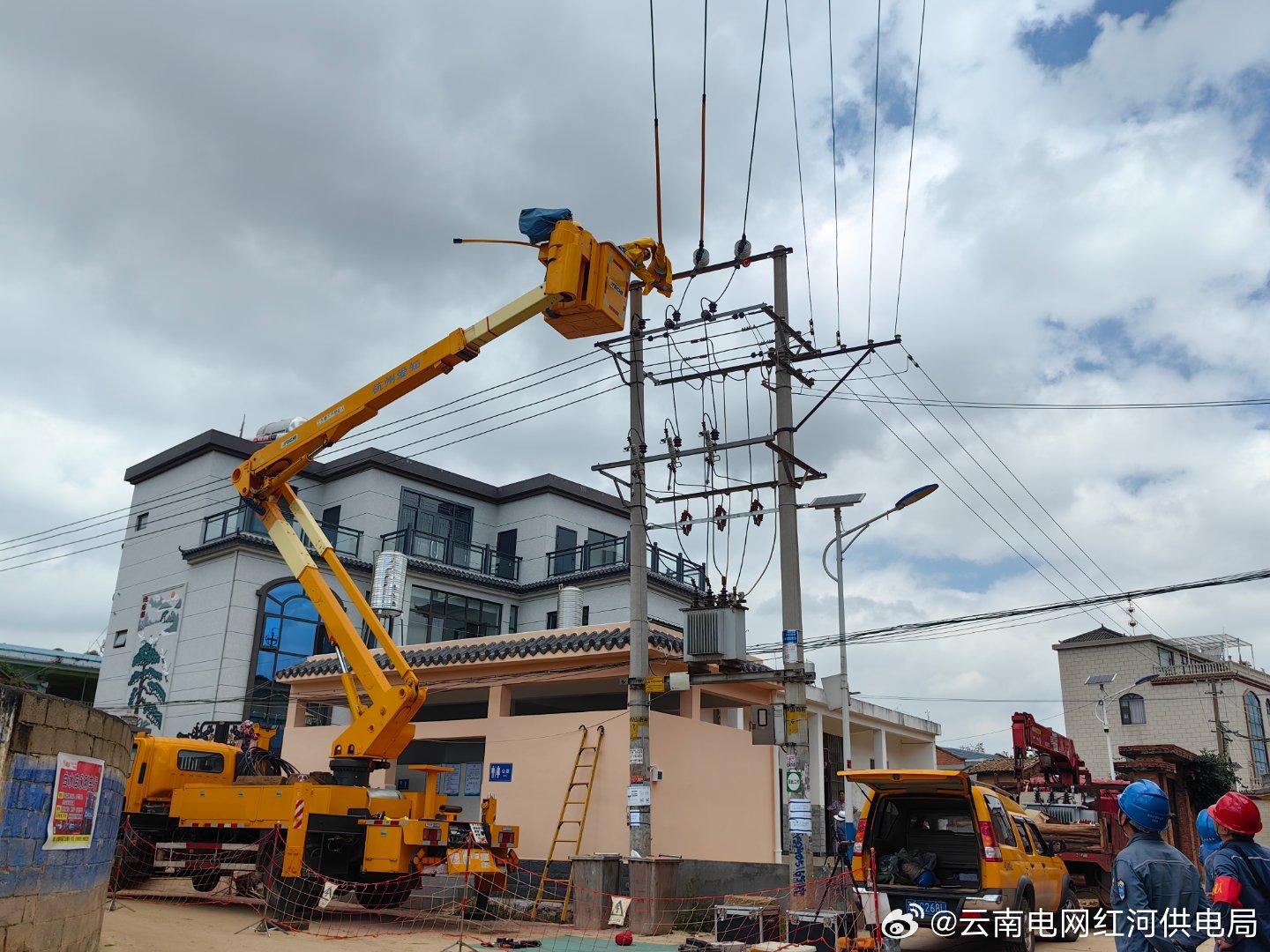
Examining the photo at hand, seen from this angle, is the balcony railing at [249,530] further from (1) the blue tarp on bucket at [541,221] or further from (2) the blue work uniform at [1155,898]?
(2) the blue work uniform at [1155,898]

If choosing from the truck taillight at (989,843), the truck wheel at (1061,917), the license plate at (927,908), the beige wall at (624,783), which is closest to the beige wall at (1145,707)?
the beige wall at (624,783)

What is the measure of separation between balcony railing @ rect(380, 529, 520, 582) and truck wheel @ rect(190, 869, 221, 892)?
15.7 m

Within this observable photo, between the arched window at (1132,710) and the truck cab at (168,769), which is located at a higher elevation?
the arched window at (1132,710)

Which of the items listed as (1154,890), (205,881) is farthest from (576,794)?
(1154,890)

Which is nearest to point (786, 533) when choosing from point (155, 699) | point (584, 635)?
point (584, 635)

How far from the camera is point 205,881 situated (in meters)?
16.9

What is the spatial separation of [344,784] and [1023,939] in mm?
9880

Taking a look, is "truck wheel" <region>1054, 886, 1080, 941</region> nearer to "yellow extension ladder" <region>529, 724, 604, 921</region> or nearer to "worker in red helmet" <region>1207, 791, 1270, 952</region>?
"yellow extension ladder" <region>529, 724, 604, 921</region>

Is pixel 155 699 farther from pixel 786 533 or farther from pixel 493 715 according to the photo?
pixel 786 533

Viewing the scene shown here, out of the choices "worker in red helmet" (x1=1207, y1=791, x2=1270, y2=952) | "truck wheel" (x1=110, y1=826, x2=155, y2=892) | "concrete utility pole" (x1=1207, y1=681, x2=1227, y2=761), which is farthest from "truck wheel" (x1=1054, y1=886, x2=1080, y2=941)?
"concrete utility pole" (x1=1207, y1=681, x2=1227, y2=761)

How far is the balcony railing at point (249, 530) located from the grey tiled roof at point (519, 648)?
778 centimetres

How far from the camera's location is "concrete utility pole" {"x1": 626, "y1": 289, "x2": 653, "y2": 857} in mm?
15602

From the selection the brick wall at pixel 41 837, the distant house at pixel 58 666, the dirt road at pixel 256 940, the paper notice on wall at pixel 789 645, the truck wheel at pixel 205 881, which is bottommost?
the dirt road at pixel 256 940

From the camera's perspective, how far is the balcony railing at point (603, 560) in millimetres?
32688
